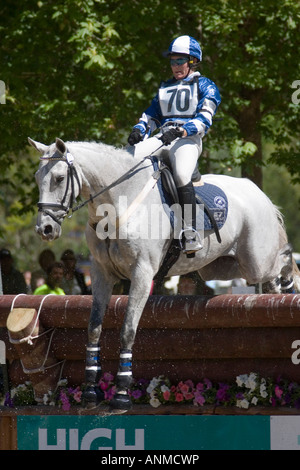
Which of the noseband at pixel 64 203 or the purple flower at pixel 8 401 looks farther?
the purple flower at pixel 8 401

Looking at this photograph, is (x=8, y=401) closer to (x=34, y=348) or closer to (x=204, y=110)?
(x=34, y=348)

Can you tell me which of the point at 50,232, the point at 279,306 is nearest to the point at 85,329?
the point at 50,232

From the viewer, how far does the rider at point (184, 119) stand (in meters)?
6.32

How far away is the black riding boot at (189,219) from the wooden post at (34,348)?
136 cm

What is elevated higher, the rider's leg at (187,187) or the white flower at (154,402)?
the rider's leg at (187,187)

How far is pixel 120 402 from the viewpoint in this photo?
232 inches

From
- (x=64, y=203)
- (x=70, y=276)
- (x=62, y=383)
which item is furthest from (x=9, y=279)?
(x=64, y=203)

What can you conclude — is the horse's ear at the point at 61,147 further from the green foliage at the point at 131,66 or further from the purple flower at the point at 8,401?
the green foliage at the point at 131,66

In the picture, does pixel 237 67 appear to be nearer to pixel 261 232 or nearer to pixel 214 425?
pixel 261 232

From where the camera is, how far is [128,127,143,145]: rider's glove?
6.42m

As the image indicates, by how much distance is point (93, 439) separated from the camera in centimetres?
618

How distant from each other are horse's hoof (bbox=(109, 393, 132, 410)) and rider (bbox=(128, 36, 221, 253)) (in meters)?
1.23

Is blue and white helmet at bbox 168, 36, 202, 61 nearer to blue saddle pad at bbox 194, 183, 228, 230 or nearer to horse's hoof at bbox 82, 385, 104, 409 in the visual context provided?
blue saddle pad at bbox 194, 183, 228, 230

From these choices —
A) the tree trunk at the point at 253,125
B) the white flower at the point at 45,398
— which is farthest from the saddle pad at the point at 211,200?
the tree trunk at the point at 253,125
